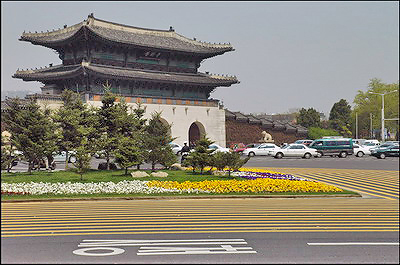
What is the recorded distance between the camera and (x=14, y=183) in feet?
57.6

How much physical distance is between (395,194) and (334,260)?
474 inches

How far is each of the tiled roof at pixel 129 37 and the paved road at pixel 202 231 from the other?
3447cm

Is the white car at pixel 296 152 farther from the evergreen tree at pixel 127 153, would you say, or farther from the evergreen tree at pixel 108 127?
the evergreen tree at pixel 127 153

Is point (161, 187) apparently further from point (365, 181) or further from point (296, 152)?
point (296, 152)

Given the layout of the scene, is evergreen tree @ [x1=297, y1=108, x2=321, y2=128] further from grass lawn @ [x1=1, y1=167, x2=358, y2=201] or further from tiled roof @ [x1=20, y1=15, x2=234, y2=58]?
grass lawn @ [x1=1, y1=167, x2=358, y2=201]

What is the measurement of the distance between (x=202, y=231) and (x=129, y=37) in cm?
4508

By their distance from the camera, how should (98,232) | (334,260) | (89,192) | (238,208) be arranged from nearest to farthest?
1. (334,260)
2. (98,232)
3. (238,208)
4. (89,192)

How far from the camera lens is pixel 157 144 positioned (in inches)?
887

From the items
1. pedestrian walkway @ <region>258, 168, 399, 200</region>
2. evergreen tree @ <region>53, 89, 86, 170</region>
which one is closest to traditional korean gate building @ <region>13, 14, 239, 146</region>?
evergreen tree @ <region>53, 89, 86, 170</region>

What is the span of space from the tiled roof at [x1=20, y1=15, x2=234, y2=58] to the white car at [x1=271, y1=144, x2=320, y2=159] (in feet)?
59.5

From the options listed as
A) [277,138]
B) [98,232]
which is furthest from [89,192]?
[277,138]

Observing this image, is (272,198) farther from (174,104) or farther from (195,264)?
(174,104)

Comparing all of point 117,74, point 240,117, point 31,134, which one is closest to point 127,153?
point 31,134

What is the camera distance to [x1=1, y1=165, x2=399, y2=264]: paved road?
24.2ft
